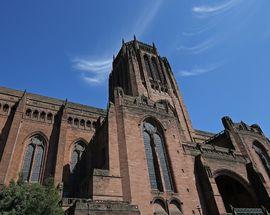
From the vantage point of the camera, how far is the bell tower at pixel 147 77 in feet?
140

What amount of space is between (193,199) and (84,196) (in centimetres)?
975

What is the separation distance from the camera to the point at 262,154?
35281 mm

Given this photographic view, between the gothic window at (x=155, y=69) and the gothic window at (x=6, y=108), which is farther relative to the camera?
the gothic window at (x=155, y=69)

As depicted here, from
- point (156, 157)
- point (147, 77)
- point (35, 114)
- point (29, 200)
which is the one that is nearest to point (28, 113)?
point (35, 114)

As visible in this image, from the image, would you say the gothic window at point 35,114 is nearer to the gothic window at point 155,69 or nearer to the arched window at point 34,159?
the arched window at point 34,159

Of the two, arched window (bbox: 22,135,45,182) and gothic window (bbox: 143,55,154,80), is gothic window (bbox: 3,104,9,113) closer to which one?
arched window (bbox: 22,135,45,182)

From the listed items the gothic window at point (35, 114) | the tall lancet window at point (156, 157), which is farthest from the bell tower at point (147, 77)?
the gothic window at point (35, 114)

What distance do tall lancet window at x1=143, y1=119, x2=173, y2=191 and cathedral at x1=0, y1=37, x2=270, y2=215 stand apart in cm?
9

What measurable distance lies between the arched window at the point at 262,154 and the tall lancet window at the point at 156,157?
16.8 meters

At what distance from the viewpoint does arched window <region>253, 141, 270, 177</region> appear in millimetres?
33812

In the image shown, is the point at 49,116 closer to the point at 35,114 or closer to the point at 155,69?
the point at 35,114

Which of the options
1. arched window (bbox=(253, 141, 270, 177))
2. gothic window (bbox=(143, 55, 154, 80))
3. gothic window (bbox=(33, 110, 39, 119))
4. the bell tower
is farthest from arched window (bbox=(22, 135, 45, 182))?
arched window (bbox=(253, 141, 270, 177))

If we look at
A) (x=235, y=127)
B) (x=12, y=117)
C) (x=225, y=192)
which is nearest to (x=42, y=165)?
(x=12, y=117)

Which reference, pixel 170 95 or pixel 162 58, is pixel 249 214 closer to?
pixel 170 95
